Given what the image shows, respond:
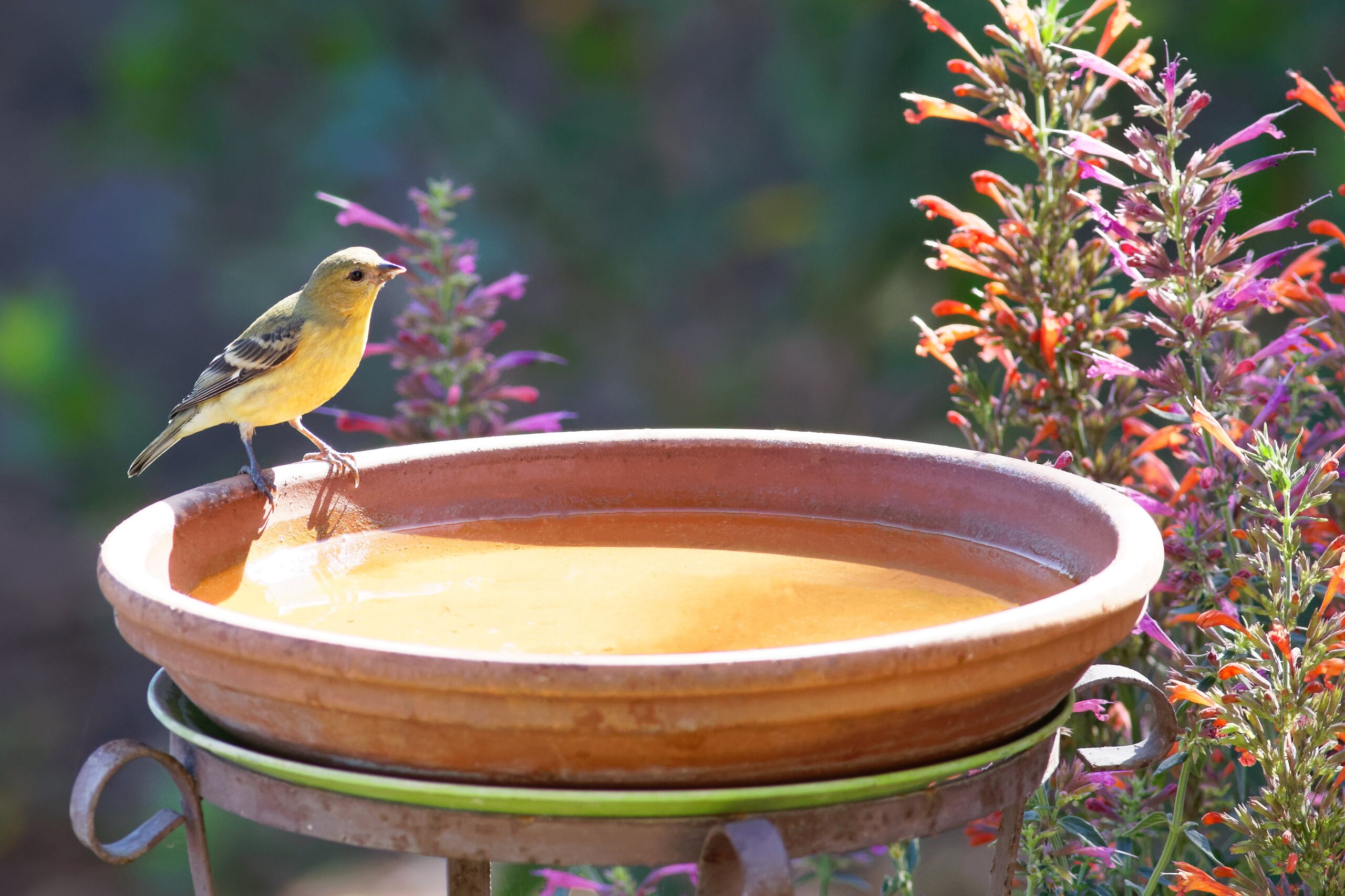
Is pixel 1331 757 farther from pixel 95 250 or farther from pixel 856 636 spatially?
pixel 95 250

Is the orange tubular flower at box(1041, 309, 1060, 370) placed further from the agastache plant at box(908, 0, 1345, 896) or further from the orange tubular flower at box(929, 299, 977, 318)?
the orange tubular flower at box(929, 299, 977, 318)

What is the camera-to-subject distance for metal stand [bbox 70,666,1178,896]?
1.33 meters

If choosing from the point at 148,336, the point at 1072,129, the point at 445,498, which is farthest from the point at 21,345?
the point at 1072,129

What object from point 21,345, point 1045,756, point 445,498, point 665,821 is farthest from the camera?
point 21,345

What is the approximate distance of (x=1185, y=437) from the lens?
7.42 feet

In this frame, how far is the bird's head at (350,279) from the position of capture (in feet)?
8.80

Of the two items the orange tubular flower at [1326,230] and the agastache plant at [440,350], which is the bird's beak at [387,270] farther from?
the orange tubular flower at [1326,230]

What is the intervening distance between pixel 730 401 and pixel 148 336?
8.20 ft

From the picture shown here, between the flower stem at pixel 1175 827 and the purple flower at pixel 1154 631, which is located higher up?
the purple flower at pixel 1154 631

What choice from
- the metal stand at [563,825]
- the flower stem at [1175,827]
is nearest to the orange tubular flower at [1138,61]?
the flower stem at [1175,827]

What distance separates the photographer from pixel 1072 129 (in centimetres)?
231

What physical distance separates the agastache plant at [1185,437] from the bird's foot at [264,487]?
1.05 metres

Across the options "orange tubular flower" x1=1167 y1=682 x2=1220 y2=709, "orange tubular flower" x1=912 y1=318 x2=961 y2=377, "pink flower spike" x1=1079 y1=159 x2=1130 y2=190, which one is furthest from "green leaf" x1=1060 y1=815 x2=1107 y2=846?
"pink flower spike" x1=1079 y1=159 x2=1130 y2=190

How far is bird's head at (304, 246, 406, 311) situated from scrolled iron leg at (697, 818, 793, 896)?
63.7 inches
